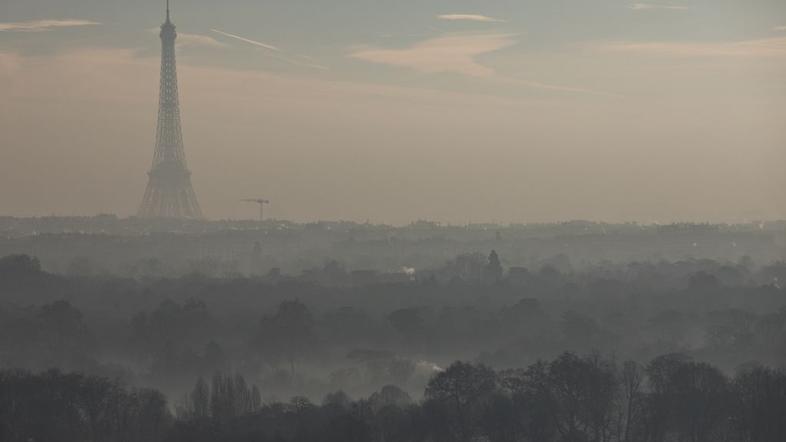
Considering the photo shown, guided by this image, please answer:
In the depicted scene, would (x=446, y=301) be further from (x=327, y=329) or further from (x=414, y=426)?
(x=414, y=426)

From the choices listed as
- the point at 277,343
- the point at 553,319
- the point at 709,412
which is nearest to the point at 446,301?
the point at 553,319

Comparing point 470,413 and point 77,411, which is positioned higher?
point 77,411

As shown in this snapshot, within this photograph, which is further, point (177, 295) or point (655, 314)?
point (177, 295)

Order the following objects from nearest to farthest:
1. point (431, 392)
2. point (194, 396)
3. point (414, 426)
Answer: point (414, 426) < point (431, 392) < point (194, 396)

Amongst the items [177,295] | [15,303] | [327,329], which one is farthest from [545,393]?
[177,295]

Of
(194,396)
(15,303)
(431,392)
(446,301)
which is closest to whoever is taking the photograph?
(431,392)

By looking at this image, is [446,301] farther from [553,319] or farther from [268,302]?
[553,319]
